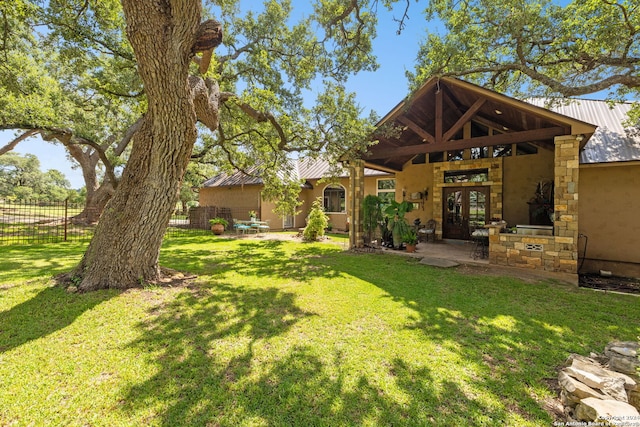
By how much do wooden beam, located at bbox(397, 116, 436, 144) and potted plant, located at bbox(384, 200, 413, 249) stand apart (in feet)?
7.77

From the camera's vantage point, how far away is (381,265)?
7297 millimetres

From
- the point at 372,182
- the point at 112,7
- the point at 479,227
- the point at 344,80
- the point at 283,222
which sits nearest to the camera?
the point at 112,7

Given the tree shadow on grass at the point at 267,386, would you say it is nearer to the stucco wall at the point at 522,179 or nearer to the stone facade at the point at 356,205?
the stone facade at the point at 356,205

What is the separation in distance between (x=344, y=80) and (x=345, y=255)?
19.9ft

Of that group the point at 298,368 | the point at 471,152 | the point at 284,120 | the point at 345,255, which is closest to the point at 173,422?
the point at 298,368

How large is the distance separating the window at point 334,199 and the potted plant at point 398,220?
643 cm

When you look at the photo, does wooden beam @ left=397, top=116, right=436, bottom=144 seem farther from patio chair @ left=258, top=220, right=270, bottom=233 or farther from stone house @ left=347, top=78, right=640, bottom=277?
patio chair @ left=258, top=220, right=270, bottom=233

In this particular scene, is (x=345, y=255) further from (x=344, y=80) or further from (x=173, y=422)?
(x=173, y=422)

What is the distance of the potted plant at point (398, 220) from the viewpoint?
30.5 ft

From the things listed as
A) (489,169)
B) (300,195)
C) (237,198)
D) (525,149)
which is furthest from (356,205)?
(237,198)

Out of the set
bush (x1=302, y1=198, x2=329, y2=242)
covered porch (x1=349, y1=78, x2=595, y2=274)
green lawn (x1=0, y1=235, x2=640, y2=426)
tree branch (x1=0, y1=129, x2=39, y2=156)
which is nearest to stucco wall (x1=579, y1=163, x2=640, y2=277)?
covered porch (x1=349, y1=78, x2=595, y2=274)

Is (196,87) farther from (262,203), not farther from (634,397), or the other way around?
(262,203)

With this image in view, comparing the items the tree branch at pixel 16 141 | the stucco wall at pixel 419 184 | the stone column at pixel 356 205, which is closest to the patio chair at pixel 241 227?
the stone column at pixel 356 205

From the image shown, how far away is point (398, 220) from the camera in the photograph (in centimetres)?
959
